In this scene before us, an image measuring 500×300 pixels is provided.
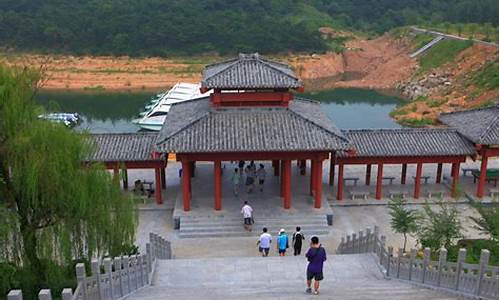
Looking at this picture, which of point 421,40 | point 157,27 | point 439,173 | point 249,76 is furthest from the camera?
point 157,27

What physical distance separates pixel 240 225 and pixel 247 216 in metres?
0.82

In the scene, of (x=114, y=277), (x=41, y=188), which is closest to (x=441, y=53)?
(x=114, y=277)

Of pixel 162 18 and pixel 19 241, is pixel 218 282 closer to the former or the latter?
pixel 19 241

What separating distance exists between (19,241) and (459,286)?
9.98 metres

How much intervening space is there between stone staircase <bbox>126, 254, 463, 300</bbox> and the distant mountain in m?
69.1

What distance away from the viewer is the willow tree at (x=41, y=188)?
36.0ft

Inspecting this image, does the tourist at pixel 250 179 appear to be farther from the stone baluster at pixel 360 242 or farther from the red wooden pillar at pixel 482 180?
the red wooden pillar at pixel 482 180

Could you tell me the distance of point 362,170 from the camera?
90.2 ft

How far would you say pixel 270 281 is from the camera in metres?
14.0

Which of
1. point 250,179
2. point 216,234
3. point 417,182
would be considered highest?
point 250,179

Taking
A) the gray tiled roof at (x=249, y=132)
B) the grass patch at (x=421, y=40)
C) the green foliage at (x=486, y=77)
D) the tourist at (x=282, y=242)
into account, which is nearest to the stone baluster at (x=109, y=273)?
the tourist at (x=282, y=242)

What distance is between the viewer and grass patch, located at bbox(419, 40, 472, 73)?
69.1 meters

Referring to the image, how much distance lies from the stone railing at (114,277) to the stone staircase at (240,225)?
17.4 ft

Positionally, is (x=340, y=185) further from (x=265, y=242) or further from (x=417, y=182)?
(x=265, y=242)
